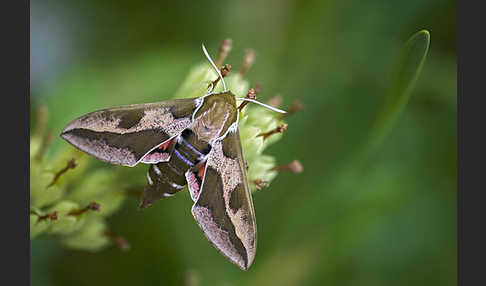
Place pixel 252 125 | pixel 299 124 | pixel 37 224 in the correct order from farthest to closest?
pixel 299 124, pixel 252 125, pixel 37 224

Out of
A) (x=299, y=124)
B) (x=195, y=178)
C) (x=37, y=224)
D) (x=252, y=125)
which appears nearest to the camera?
(x=37, y=224)

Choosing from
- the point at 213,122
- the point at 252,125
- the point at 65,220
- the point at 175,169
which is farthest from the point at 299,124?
the point at 65,220

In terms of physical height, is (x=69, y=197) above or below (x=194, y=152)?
below

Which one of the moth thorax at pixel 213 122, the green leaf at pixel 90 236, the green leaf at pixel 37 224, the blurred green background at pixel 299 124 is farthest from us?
the blurred green background at pixel 299 124

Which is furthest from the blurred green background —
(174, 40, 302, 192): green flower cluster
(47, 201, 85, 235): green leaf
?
(174, 40, 302, 192): green flower cluster

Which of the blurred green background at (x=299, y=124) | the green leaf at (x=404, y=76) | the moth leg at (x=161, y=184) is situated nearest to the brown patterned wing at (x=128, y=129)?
the moth leg at (x=161, y=184)

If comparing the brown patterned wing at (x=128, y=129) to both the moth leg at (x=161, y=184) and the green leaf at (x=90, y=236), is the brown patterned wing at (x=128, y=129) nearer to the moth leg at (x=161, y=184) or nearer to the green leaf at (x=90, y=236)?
the moth leg at (x=161, y=184)

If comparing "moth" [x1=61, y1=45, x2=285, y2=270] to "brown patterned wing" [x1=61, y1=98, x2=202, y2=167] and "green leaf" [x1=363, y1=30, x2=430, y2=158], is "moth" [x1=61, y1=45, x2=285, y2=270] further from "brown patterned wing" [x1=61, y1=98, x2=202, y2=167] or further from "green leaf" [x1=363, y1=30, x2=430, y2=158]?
"green leaf" [x1=363, y1=30, x2=430, y2=158]

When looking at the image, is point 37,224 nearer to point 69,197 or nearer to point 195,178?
point 69,197

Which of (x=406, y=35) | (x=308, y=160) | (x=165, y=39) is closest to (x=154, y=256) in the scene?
(x=308, y=160)
